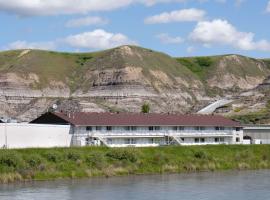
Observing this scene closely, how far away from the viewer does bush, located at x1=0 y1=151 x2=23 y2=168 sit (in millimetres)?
51625

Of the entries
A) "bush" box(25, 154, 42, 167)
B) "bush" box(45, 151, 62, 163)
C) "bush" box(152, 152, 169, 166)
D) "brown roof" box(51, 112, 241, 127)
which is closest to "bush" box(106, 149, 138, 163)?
"bush" box(152, 152, 169, 166)

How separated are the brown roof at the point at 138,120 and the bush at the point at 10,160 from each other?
1651 centimetres

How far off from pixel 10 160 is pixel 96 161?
27.7 ft

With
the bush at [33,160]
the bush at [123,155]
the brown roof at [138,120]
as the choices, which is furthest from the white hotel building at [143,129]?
the bush at [33,160]

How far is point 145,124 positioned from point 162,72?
4407 inches

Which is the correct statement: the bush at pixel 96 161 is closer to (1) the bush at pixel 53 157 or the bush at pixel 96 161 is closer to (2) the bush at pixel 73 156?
(2) the bush at pixel 73 156

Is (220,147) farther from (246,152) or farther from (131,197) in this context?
(131,197)

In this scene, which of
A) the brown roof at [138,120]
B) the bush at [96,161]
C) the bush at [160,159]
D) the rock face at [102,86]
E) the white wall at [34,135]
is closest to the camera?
the bush at [96,161]

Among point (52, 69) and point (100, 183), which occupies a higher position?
point (52, 69)

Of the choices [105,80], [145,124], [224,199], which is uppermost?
[105,80]

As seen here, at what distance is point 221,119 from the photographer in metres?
83.2

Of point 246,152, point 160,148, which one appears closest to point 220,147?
point 246,152

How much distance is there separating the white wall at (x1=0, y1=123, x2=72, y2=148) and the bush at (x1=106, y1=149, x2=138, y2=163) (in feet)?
28.0

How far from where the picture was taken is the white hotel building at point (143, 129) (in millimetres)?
69625
